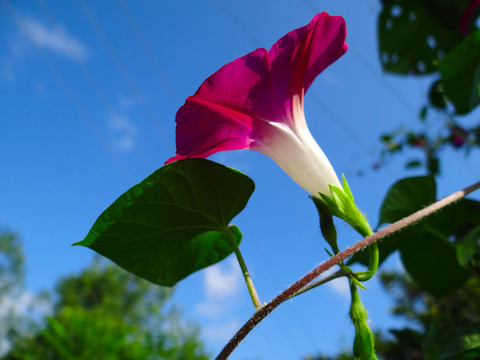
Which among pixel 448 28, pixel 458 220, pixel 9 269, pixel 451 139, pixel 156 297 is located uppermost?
pixel 9 269

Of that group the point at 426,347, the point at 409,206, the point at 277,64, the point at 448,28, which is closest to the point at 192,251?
the point at 277,64

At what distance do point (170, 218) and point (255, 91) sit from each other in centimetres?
18

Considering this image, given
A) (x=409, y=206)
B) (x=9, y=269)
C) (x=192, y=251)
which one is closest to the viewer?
(x=192, y=251)

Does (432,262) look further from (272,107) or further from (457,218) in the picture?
(272,107)

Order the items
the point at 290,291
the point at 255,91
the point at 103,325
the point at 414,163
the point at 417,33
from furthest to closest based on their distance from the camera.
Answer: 1. the point at 103,325
2. the point at 414,163
3. the point at 417,33
4. the point at 255,91
5. the point at 290,291

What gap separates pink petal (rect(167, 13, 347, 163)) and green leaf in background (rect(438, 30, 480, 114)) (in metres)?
0.29

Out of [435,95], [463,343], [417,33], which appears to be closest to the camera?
[463,343]

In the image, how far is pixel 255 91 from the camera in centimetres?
43

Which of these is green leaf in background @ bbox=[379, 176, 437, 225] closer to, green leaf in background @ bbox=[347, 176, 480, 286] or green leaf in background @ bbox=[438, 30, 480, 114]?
green leaf in background @ bbox=[347, 176, 480, 286]

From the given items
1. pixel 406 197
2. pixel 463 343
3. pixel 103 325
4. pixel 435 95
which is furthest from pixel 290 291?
pixel 103 325

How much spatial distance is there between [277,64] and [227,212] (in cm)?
19

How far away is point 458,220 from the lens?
72cm

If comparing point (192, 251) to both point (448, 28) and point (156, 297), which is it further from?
point (156, 297)

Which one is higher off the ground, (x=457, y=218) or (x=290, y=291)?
(x=457, y=218)
